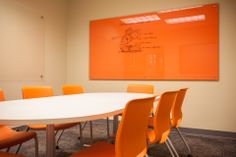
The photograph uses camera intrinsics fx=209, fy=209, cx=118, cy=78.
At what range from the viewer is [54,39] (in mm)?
4535

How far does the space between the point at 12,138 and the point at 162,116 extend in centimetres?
126

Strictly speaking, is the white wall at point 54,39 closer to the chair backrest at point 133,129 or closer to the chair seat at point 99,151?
the chair seat at point 99,151

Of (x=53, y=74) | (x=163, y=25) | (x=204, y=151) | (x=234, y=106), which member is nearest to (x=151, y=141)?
(x=204, y=151)

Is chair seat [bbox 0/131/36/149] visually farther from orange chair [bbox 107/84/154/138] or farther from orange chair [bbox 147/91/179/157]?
orange chair [bbox 107/84/154/138]

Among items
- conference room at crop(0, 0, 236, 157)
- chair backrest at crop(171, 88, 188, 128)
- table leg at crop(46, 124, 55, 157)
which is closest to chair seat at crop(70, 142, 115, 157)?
table leg at crop(46, 124, 55, 157)

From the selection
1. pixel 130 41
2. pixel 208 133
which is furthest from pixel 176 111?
pixel 130 41

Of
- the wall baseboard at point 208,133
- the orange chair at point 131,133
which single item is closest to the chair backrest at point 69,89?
the orange chair at point 131,133

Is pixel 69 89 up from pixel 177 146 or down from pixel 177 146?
up

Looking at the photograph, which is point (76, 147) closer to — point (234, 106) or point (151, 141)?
point (151, 141)

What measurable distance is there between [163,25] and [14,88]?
113 inches

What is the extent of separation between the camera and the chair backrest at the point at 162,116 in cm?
163

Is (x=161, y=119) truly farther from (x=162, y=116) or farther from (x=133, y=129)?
(x=133, y=129)

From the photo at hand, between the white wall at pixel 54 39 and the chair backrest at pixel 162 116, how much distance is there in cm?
294

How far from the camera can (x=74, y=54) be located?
188 inches
